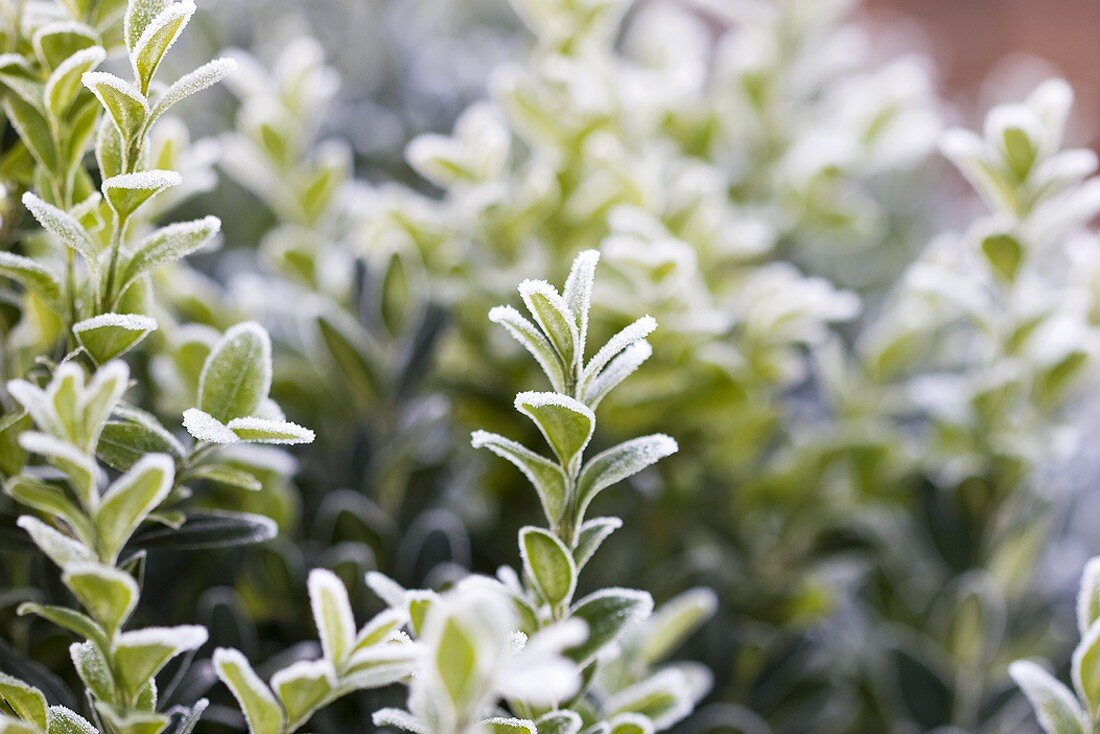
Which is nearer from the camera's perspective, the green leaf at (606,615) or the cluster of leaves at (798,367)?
the green leaf at (606,615)

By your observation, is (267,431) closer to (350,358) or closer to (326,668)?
(326,668)

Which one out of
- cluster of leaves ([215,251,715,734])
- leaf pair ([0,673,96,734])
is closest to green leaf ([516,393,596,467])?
cluster of leaves ([215,251,715,734])

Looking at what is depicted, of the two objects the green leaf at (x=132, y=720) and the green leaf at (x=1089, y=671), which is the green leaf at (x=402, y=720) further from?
the green leaf at (x=1089, y=671)

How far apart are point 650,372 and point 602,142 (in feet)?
0.53

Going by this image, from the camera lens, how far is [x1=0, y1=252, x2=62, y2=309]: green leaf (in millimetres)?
424

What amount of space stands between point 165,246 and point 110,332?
41 mm

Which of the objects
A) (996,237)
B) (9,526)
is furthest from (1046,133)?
(9,526)

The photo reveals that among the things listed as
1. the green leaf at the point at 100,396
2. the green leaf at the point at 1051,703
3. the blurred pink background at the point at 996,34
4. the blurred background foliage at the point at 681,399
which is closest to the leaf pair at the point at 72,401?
the green leaf at the point at 100,396

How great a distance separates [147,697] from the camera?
1.34ft

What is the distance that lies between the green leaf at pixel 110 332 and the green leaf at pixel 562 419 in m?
0.14

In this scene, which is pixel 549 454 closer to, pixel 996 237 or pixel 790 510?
pixel 790 510

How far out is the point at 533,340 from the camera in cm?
41

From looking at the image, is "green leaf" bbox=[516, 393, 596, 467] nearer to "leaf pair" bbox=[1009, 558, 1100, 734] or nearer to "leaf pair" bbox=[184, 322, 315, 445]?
"leaf pair" bbox=[184, 322, 315, 445]

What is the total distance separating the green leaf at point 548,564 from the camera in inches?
16.1
